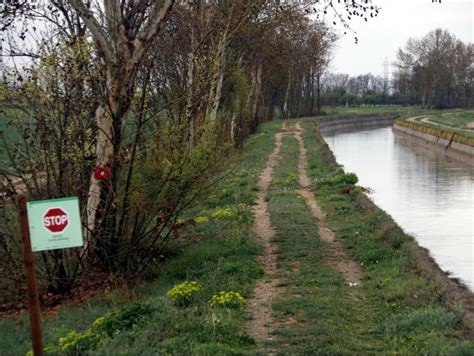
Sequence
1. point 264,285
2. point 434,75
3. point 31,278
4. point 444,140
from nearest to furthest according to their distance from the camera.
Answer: point 31,278
point 264,285
point 444,140
point 434,75

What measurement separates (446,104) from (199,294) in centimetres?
9983

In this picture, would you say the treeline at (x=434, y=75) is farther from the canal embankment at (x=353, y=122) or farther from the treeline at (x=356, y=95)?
the canal embankment at (x=353, y=122)

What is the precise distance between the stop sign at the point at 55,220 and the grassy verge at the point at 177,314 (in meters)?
1.36

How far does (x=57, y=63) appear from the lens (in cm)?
1027

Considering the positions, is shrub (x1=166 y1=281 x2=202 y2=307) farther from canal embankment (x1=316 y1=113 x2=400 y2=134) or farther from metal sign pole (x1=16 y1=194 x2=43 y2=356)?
canal embankment (x1=316 y1=113 x2=400 y2=134)

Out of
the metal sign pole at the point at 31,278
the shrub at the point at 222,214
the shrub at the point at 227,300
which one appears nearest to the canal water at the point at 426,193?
the shrub at the point at 222,214

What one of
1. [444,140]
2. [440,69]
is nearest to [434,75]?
[440,69]

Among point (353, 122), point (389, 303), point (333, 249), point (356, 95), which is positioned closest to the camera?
point (389, 303)

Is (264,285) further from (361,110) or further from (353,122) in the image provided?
(361,110)

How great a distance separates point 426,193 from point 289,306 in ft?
51.3

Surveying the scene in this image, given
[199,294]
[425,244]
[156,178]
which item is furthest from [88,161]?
[425,244]

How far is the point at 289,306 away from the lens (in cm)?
882

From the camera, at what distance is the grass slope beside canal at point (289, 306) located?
7195 millimetres

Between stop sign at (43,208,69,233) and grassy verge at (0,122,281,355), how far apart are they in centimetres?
136
